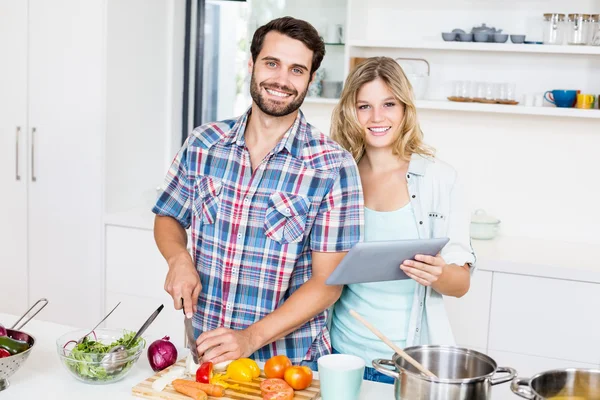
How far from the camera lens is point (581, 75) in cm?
354

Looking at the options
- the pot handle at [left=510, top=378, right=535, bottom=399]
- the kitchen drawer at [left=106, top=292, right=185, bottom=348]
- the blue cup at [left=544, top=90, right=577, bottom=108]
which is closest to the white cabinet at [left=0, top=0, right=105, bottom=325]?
the kitchen drawer at [left=106, top=292, right=185, bottom=348]

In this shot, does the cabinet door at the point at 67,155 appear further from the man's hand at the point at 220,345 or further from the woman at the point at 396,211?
the man's hand at the point at 220,345

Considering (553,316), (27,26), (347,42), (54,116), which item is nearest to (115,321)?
(54,116)

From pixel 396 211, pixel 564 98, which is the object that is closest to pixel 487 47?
pixel 564 98

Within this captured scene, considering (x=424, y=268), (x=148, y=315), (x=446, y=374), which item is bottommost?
(x=148, y=315)

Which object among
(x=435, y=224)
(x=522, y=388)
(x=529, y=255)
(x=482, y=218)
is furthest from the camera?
(x=482, y=218)

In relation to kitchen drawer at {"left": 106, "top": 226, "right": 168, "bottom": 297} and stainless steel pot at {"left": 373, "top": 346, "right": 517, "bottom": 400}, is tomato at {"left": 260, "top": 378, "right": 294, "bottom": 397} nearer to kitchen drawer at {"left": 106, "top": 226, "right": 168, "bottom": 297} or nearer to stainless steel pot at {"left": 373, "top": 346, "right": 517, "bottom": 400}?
stainless steel pot at {"left": 373, "top": 346, "right": 517, "bottom": 400}

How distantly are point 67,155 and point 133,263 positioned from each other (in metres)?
0.61

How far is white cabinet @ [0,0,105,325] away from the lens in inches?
142

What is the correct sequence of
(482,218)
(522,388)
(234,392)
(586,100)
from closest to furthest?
(522,388) < (234,392) < (586,100) < (482,218)

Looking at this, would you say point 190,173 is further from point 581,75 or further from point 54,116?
point 581,75

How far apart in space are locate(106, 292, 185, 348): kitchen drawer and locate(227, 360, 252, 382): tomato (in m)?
1.81

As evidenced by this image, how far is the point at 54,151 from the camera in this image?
3.71 m

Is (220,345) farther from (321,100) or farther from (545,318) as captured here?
(321,100)
